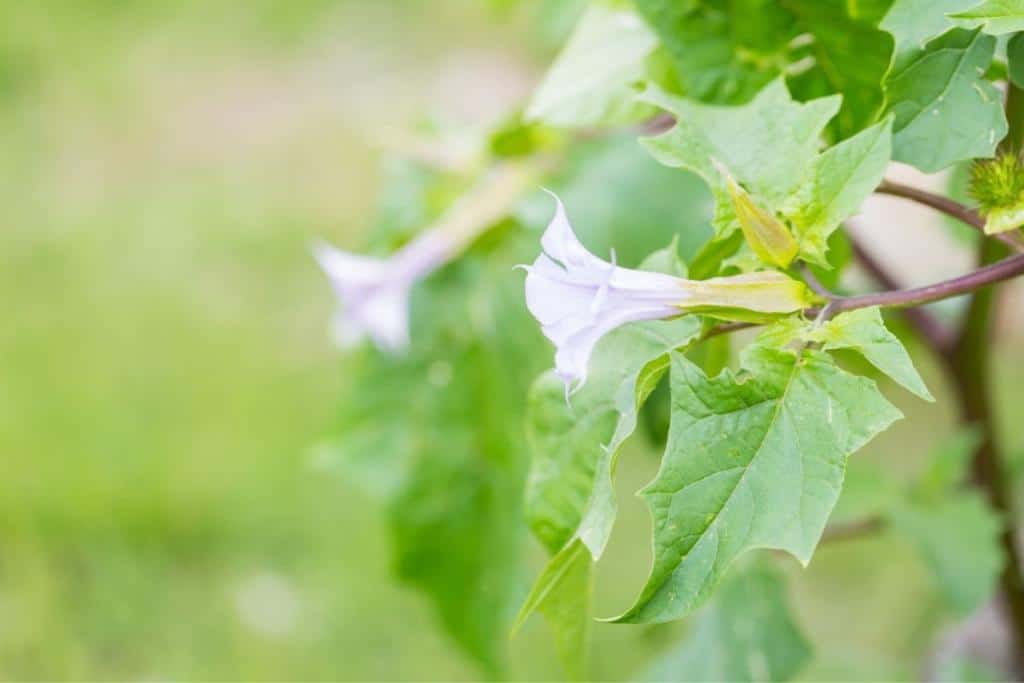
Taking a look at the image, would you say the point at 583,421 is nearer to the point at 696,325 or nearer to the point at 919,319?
the point at 696,325

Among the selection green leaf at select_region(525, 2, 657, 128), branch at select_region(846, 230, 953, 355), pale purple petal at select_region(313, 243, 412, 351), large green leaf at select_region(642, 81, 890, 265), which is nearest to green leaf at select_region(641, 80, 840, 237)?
large green leaf at select_region(642, 81, 890, 265)

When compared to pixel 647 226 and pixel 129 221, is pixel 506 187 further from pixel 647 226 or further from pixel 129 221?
pixel 129 221

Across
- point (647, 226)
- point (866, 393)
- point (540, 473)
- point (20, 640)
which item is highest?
point (866, 393)

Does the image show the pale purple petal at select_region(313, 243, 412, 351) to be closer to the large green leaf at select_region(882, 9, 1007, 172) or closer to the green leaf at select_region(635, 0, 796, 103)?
the green leaf at select_region(635, 0, 796, 103)

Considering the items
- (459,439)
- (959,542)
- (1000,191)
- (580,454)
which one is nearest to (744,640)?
(959,542)

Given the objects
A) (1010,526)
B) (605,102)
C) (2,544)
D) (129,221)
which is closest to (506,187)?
(605,102)

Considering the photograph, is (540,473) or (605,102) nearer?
(540,473)
